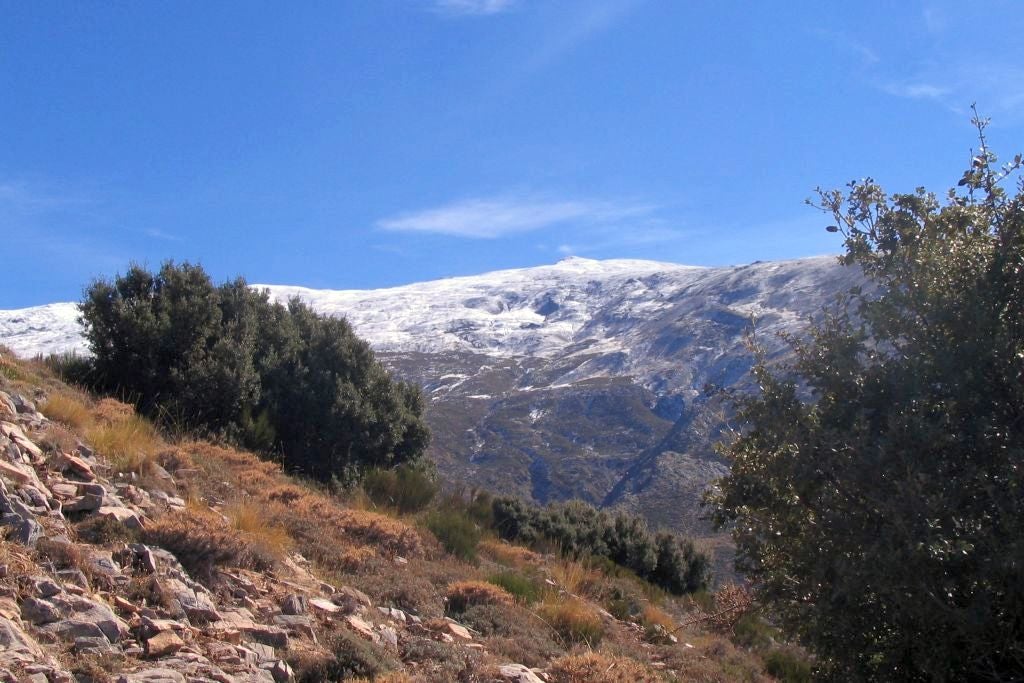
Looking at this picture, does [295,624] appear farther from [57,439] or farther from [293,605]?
[57,439]

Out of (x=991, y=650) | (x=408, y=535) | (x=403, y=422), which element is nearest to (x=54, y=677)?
(x=991, y=650)

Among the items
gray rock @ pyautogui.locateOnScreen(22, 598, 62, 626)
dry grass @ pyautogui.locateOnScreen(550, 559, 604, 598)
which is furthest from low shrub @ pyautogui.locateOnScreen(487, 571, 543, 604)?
gray rock @ pyautogui.locateOnScreen(22, 598, 62, 626)

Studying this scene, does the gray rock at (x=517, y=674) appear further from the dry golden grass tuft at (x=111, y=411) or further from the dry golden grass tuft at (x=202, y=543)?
the dry golden grass tuft at (x=111, y=411)

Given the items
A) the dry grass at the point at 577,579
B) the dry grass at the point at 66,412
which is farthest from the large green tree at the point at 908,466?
the dry grass at the point at 66,412

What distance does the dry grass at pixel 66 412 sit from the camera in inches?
361

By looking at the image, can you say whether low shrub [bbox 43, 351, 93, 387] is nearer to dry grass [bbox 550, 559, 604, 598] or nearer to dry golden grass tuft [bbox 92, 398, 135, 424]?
dry golden grass tuft [bbox 92, 398, 135, 424]

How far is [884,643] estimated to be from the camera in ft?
17.4

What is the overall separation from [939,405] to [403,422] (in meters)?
11.4

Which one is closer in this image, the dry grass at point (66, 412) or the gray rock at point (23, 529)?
the gray rock at point (23, 529)

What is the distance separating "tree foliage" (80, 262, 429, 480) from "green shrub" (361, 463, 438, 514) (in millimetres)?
524

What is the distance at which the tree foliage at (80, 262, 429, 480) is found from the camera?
12.3 m

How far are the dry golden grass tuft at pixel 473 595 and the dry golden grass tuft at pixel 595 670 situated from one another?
129 cm

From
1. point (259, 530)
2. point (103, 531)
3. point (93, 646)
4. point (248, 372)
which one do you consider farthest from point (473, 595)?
point (248, 372)

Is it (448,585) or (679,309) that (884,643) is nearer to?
(448,585)
